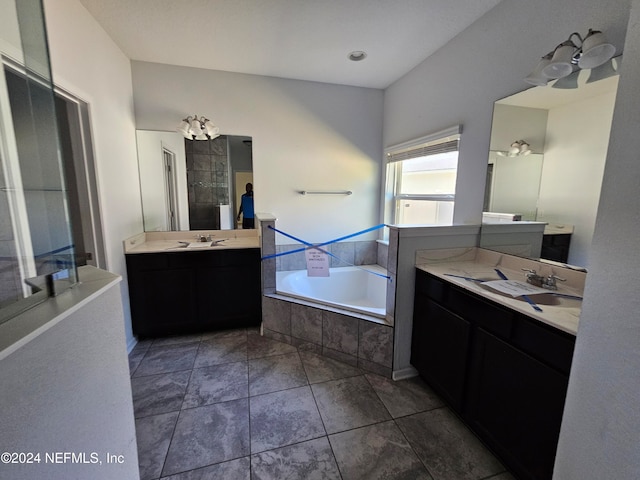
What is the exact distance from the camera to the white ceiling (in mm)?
1853

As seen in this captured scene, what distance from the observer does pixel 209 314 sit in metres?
2.69

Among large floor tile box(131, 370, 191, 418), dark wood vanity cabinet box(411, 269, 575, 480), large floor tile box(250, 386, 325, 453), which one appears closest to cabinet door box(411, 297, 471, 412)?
dark wood vanity cabinet box(411, 269, 575, 480)

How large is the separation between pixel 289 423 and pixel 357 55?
292cm

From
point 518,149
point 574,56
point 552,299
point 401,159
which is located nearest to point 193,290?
point 401,159

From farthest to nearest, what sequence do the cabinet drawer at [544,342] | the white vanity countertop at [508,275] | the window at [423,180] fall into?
the window at [423,180] < the white vanity countertop at [508,275] < the cabinet drawer at [544,342]

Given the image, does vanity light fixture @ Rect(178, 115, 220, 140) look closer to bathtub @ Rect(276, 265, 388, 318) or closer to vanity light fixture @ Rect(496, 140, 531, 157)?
bathtub @ Rect(276, 265, 388, 318)

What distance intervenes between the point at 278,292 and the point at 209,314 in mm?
736

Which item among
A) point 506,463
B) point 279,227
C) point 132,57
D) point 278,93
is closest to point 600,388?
point 506,463

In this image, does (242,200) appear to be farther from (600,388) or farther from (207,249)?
(600,388)

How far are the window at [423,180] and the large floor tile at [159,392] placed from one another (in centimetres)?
257

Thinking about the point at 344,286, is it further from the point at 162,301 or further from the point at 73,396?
the point at 73,396

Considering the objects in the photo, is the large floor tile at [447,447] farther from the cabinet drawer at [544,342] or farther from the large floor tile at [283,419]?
the cabinet drawer at [544,342]

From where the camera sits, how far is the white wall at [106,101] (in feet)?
5.53

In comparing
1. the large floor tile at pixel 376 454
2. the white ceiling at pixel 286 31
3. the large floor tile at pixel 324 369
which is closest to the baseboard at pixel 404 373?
the large floor tile at pixel 324 369
